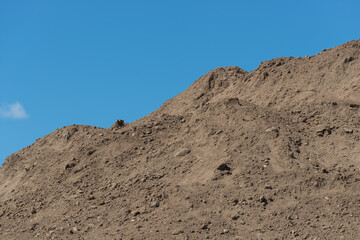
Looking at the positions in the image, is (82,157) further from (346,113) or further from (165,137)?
(346,113)

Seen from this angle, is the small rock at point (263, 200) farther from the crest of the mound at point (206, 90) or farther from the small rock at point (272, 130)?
the crest of the mound at point (206, 90)

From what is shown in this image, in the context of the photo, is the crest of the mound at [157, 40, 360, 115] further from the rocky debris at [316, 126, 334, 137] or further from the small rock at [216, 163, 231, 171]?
the small rock at [216, 163, 231, 171]

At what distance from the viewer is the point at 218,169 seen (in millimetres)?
15164

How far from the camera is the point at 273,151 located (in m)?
15.5

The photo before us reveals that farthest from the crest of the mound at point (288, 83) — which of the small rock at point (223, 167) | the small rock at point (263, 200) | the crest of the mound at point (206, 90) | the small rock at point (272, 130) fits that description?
the small rock at point (263, 200)

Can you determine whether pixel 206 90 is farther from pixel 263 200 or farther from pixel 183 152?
pixel 263 200

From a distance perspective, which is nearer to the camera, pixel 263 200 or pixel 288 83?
pixel 263 200

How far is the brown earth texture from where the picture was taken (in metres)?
13.5

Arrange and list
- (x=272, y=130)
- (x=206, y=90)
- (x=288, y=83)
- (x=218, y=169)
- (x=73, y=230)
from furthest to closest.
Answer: (x=206, y=90)
(x=288, y=83)
(x=272, y=130)
(x=218, y=169)
(x=73, y=230)

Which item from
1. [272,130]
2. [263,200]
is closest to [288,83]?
[272,130]

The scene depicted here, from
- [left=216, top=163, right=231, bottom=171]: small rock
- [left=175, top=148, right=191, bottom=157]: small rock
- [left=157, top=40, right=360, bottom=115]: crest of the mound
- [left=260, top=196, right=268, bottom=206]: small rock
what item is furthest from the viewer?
[left=157, top=40, right=360, bottom=115]: crest of the mound

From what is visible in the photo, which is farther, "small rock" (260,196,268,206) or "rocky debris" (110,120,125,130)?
"rocky debris" (110,120,125,130)

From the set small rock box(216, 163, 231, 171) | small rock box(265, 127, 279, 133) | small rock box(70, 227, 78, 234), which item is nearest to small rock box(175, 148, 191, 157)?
small rock box(216, 163, 231, 171)

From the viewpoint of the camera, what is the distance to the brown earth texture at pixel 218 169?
532 inches
